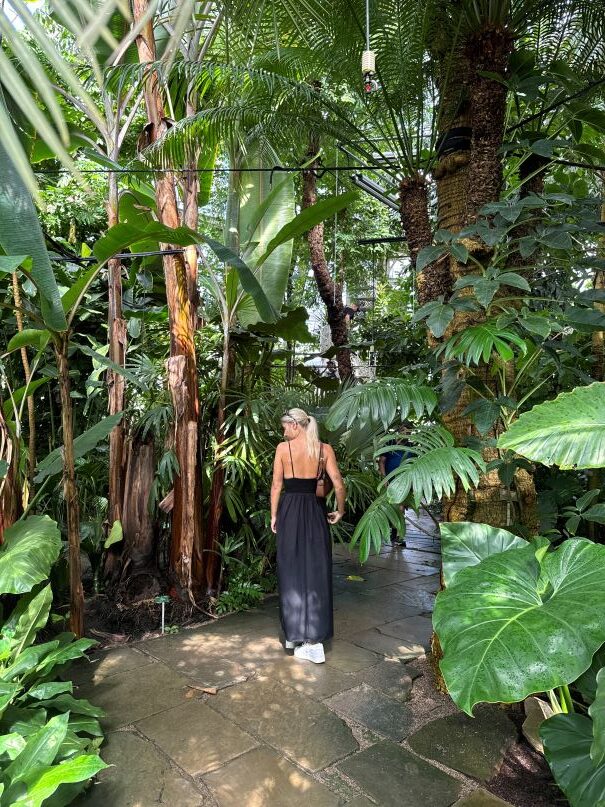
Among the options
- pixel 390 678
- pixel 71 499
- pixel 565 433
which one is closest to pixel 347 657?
pixel 390 678

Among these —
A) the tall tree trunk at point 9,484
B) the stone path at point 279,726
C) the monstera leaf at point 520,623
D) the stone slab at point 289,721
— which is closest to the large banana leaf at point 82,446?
the tall tree trunk at point 9,484

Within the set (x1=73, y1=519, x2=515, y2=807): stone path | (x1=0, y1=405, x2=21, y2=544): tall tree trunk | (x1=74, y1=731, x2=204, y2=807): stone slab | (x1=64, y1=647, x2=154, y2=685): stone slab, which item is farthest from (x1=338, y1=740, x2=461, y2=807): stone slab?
(x1=0, y1=405, x2=21, y2=544): tall tree trunk

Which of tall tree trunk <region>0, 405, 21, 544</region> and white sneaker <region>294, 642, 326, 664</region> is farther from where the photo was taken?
white sneaker <region>294, 642, 326, 664</region>

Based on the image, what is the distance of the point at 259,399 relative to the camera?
4770 mm

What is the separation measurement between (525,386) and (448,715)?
1895mm

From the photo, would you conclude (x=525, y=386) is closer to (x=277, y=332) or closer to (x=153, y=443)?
(x=277, y=332)

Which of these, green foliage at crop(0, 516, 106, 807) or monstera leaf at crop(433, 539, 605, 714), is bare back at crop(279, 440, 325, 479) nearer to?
green foliage at crop(0, 516, 106, 807)

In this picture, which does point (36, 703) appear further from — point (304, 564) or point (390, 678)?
point (390, 678)

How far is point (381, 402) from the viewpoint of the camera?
9.15 ft

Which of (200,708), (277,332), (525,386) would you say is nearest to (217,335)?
(277,332)

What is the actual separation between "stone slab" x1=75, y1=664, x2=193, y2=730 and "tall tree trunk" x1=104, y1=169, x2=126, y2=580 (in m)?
1.24

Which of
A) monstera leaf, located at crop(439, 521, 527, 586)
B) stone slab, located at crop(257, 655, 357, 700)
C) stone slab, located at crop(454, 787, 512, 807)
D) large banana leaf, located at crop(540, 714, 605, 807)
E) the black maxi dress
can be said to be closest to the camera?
large banana leaf, located at crop(540, 714, 605, 807)

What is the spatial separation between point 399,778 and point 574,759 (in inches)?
33.1

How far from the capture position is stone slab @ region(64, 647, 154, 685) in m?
3.25
